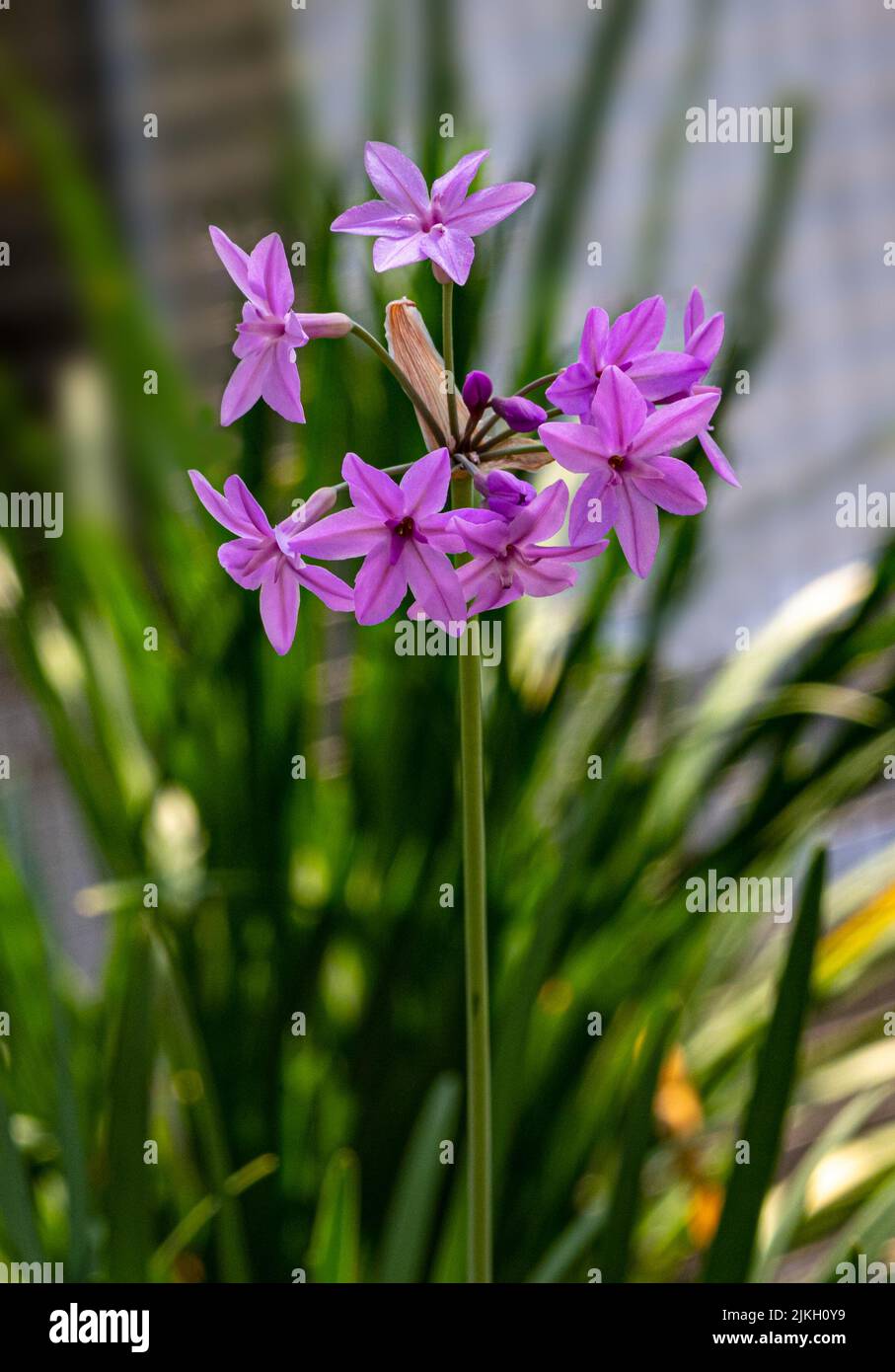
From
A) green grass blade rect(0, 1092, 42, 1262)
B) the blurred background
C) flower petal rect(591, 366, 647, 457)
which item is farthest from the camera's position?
the blurred background

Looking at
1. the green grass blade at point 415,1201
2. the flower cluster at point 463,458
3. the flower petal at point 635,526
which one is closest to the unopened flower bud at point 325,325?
the flower cluster at point 463,458

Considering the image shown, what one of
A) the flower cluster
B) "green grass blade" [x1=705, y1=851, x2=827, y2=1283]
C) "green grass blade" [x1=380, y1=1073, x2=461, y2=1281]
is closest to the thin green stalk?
the flower cluster

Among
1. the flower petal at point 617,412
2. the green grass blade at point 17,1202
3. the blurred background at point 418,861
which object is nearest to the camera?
the flower petal at point 617,412

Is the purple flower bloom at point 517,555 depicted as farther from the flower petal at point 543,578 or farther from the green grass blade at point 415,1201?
the green grass blade at point 415,1201

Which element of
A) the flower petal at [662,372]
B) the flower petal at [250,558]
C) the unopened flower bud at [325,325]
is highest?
the unopened flower bud at [325,325]

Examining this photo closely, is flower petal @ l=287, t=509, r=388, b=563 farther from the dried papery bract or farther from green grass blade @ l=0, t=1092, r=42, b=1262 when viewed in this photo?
green grass blade @ l=0, t=1092, r=42, b=1262

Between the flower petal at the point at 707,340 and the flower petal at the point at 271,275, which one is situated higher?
the flower petal at the point at 271,275

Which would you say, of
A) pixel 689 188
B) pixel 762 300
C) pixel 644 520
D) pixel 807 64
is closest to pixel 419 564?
pixel 644 520

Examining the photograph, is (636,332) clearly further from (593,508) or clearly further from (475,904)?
(475,904)
